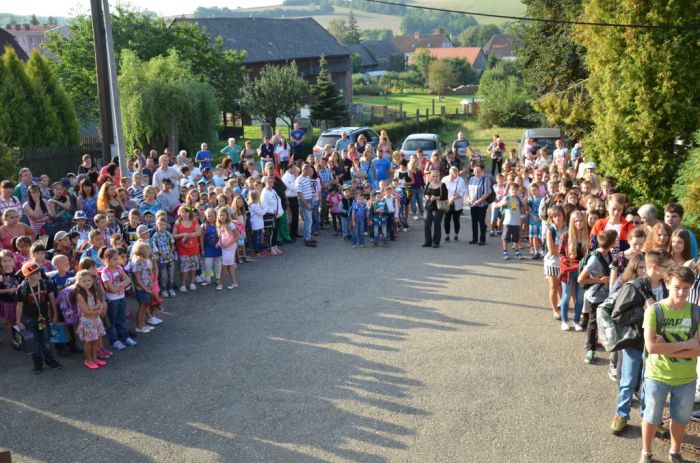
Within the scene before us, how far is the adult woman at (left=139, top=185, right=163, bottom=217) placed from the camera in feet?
38.9

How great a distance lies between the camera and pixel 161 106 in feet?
82.3

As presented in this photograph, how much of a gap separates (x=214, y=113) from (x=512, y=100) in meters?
22.3

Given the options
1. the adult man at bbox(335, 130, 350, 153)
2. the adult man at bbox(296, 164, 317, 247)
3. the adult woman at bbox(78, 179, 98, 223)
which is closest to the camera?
the adult woman at bbox(78, 179, 98, 223)

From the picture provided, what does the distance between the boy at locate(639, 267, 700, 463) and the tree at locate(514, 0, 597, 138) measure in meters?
17.6

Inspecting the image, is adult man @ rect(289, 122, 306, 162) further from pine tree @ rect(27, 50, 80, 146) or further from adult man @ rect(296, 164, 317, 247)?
pine tree @ rect(27, 50, 80, 146)

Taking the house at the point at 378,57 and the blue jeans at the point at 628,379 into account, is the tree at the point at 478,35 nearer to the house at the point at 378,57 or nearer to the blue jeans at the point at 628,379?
the house at the point at 378,57

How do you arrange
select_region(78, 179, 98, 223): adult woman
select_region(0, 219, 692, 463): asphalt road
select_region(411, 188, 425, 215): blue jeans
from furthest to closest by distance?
select_region(411, 188, 425, 215): blue jeans < select_region(78, 179, 98, 223): adult woman < select_region(0, 219, 692, 463): asphalt road

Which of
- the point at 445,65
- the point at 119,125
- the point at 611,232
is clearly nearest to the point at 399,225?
the point at 119,125

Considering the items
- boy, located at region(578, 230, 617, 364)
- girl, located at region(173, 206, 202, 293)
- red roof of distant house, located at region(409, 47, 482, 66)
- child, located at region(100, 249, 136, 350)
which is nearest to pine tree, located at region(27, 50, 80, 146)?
girl, located at region(173, 206, 202, 293)

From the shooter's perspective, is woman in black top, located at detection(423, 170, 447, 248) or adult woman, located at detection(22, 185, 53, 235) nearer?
adult woman, located at detection(22, 185, 53, 235)

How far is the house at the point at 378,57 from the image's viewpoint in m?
116

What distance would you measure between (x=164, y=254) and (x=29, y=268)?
2730 millimetres

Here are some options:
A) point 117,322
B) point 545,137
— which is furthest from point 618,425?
point 545,137

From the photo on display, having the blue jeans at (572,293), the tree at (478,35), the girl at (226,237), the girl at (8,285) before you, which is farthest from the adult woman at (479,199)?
the tree at (478,35)
